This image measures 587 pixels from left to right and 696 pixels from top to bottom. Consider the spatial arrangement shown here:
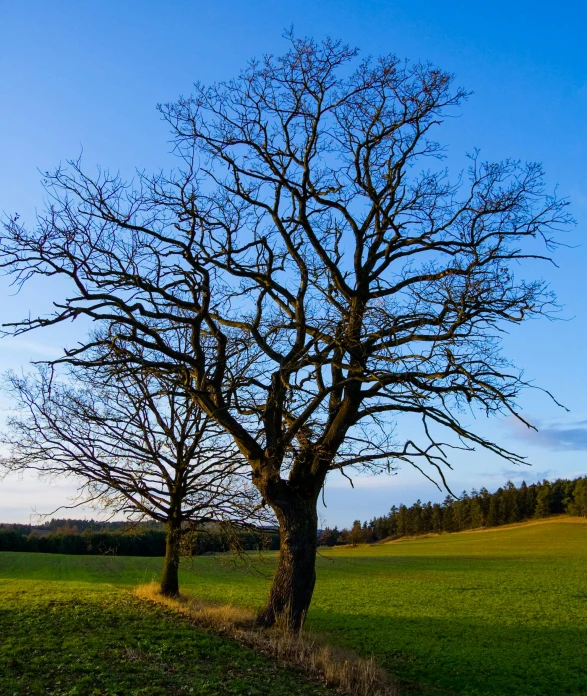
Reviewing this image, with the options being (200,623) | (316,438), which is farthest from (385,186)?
(200,623)

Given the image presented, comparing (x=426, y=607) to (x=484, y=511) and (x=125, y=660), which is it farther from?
(x=484, y=511)

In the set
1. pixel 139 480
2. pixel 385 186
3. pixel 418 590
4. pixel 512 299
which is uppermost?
pixel 385 186

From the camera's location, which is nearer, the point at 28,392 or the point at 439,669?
the point at 439,669

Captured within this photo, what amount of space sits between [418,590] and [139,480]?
21324 millimetres

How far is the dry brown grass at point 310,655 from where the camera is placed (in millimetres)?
8727

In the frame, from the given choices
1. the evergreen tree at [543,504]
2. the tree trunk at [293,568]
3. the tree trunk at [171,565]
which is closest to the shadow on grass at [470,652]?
the tree trunk at [293,568]

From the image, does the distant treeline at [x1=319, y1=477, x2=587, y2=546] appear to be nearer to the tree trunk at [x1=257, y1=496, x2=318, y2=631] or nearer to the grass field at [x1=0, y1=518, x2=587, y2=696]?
the grass field at [x1=0, y1=518, x2=587, y2=696]

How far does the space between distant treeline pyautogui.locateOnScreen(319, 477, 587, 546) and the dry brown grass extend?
292 feet

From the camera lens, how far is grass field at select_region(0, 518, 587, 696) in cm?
1191

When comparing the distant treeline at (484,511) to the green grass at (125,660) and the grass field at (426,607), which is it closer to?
the grass field at (426,607)

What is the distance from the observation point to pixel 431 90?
1144cm

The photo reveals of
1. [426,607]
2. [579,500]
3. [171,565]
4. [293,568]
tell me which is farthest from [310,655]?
[579,500]

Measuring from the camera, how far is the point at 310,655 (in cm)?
963

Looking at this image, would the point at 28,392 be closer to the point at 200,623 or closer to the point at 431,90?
the point at 200,623
